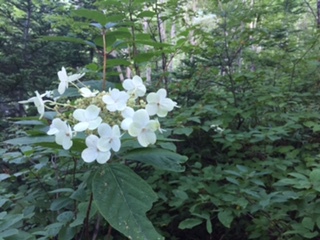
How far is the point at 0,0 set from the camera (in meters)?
4.32

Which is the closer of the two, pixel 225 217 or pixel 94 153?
pixel 94 153

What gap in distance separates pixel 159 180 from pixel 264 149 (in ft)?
2.56

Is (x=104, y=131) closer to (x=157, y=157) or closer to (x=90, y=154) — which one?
(x=90, y=154)

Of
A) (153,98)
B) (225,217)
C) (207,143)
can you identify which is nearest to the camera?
(153,98)

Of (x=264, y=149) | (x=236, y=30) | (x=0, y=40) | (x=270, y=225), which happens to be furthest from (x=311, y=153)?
(x=0, y=40)

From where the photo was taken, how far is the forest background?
1.36 m

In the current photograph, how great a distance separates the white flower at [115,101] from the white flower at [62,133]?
0.42 ft

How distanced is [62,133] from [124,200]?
0.82ft

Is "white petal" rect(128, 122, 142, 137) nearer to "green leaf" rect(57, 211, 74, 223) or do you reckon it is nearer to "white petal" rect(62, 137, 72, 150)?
"white petal" rect(62, 137, 72, 150)

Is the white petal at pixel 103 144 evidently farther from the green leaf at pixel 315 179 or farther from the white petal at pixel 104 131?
the green leaf at pixel 315 179

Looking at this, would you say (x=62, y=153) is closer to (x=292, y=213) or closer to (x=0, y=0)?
(x=292, y=213)

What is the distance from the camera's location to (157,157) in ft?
3.29

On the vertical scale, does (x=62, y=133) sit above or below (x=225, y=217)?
above

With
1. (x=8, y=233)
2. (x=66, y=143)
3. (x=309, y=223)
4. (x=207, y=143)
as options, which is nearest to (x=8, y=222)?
(x=8, y=233)
